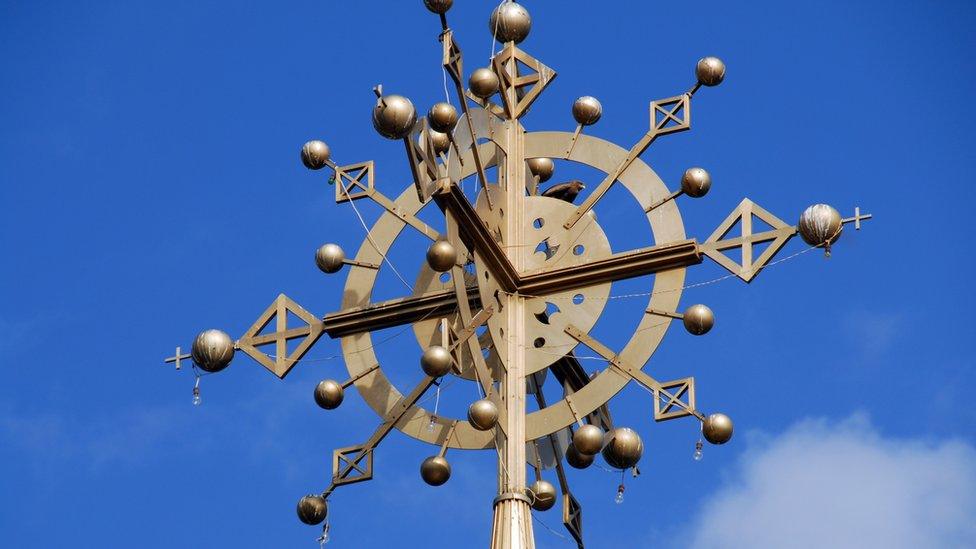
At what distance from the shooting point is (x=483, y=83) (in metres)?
20.1

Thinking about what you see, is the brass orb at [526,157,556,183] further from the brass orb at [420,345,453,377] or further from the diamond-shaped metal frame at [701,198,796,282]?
the brass orb at [420,345,453,377]

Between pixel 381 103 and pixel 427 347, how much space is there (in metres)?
2.61

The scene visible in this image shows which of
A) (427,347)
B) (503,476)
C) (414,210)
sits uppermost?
(414,210)

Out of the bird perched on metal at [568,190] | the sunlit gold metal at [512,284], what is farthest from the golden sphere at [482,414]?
the bird perched on metal at [568,190]

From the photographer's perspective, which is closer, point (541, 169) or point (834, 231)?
point (834, 231)

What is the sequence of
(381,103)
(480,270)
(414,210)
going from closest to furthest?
(381,103)
(480,270)
(414,210)

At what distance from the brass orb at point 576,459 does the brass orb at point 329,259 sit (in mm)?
2538

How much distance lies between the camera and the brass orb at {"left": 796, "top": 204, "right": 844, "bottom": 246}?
1931cm

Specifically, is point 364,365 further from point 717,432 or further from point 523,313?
point 717,432

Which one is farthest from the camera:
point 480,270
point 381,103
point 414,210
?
point 414,210

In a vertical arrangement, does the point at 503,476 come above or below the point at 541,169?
below

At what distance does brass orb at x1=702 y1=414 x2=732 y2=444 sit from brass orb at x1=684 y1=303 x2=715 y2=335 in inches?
31.1

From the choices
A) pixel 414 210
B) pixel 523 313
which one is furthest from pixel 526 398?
pixel 414 210

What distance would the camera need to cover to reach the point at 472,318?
→ 63.8 feet
